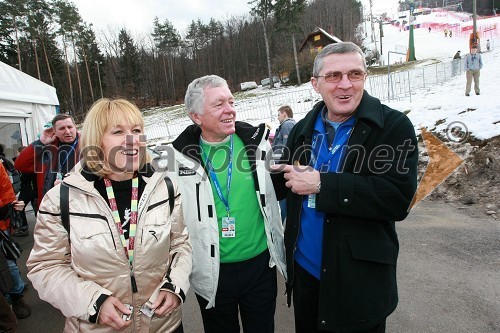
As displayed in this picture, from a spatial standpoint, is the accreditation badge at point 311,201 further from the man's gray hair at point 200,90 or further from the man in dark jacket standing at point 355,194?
the man's gray hair at point 200,90

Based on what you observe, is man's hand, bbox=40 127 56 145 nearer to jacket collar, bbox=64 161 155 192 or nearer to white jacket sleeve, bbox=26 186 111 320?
jacket collar, bbox=64 161 155 192

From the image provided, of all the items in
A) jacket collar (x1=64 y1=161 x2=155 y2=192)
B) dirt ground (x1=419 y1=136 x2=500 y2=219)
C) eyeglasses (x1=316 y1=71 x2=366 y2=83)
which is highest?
eyeglasses (x1=316 y1=71 x2=366 y2=83)

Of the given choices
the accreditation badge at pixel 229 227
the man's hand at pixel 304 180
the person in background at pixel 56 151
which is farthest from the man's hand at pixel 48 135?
the man's hand at pixel 304 180

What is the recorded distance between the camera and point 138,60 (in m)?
56.3

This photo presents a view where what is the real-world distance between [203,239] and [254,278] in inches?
19.1

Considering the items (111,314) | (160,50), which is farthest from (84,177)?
(160,50)

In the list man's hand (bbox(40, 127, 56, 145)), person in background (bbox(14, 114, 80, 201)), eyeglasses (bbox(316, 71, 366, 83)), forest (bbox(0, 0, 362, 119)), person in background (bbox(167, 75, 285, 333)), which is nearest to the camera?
eyeglasses (bbox(316, 71, 366, 83))

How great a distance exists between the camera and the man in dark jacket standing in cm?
166

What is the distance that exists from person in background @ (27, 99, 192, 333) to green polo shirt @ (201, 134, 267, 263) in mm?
351

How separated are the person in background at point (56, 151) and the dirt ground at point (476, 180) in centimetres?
660

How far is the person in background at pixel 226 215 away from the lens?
216cm

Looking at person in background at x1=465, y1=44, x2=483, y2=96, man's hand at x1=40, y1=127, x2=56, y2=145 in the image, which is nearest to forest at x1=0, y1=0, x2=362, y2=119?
person in background at x1=465, y1=44, x2=483, y2=96

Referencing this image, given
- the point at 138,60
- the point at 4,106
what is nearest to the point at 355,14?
the point at 138,60

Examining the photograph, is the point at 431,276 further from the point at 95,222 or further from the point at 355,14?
the point at 355,14
